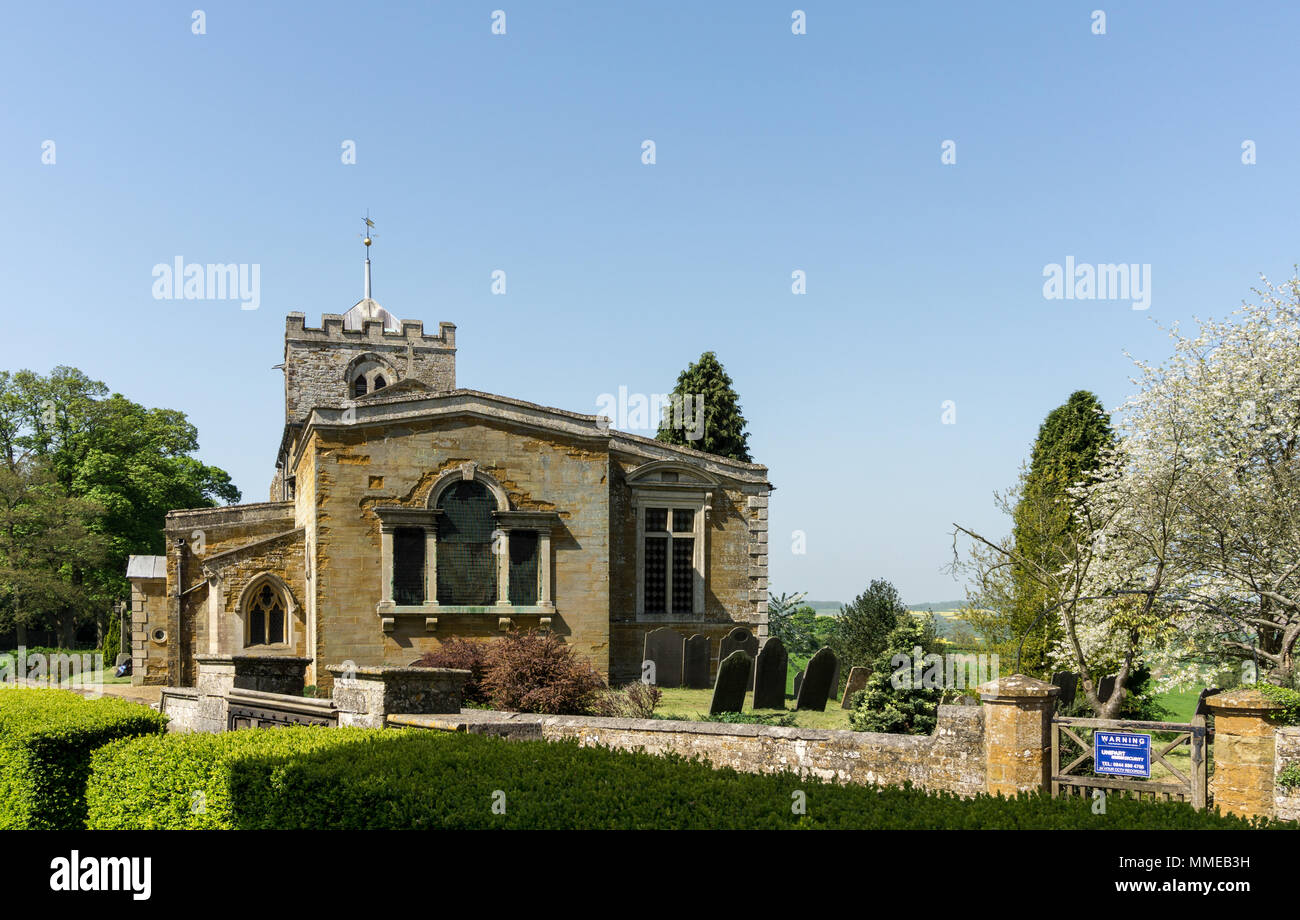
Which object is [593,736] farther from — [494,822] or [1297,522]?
[1297,522]

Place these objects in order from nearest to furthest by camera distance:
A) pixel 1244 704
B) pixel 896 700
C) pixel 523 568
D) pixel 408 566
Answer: pixel 1244 704 < pixel 896 700 < pixel 408 566 < pixel 523 568

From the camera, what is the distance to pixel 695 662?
24.2 m

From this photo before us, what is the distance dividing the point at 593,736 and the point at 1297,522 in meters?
15.1

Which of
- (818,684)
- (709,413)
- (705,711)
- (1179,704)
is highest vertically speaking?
(709,413)

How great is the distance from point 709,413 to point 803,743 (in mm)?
26858

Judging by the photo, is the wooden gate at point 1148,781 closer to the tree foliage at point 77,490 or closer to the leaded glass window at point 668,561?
the leaded glass window at point 668,561

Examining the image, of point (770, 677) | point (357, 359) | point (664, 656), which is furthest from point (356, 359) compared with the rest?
point (770, 677)

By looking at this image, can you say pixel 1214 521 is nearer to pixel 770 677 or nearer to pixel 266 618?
pixel 770 677

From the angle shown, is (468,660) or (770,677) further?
(770,677)

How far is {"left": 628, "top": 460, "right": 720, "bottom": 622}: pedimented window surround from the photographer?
1010 inches

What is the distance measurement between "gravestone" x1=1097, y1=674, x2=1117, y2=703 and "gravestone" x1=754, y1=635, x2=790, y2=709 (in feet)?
22.6

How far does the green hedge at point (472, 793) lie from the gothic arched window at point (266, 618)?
40.7ft

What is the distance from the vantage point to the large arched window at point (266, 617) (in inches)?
899
